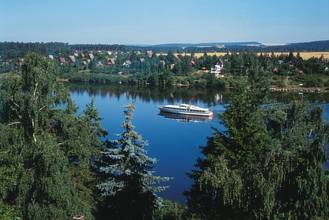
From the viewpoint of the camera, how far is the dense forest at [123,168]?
8531 millimetres

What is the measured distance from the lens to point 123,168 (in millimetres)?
12820

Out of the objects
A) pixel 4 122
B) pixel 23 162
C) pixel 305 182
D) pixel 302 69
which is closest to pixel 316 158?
pixel 305 182

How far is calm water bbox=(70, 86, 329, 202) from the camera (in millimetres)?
25922

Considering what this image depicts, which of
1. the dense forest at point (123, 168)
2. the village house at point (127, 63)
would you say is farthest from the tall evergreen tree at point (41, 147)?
the village house at point (127, 63)

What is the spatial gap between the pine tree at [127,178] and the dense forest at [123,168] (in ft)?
0.08

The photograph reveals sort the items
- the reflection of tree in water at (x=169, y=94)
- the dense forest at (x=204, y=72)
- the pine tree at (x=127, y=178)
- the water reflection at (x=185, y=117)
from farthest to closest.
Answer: the dense forest at (x=204, y=72) < the reflection of tree in water at (x=169, y=94) < the water reflection at (x=185, y=117) < the pine tree at (x=127, y=178)

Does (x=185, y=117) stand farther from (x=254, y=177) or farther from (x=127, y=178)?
(x=254, y=177)

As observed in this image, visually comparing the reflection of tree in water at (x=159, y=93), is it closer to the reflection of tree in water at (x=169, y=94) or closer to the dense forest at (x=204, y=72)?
the reflection of tree in water at (x=169, y=94)

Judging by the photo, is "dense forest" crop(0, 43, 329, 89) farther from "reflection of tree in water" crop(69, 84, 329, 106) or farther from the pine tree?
the pine tree

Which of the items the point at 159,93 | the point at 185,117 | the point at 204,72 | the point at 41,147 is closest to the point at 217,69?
the point at 204,72

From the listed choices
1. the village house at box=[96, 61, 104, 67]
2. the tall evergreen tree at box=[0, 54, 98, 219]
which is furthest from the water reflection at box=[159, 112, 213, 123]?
the village house at box=[96, 61, 104, 67]

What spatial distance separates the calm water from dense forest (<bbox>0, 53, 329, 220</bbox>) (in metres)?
2.52

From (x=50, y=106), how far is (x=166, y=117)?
3572 centimetres

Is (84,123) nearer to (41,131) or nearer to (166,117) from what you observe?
(41,131)
